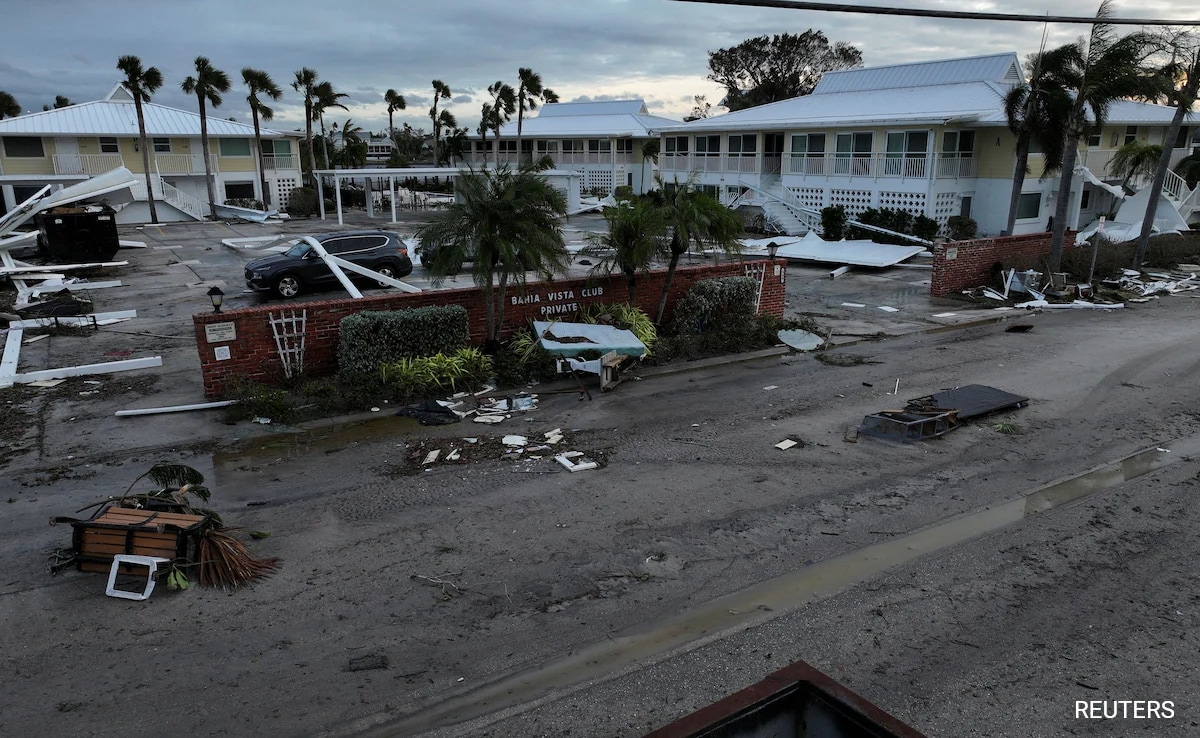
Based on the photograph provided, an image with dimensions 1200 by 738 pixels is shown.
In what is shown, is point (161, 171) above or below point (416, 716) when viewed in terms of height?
above

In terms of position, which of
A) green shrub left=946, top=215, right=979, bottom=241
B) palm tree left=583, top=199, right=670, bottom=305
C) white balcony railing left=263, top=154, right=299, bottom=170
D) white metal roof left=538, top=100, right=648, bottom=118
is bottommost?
green shrub left=946, top=215, right=979, bottom=241

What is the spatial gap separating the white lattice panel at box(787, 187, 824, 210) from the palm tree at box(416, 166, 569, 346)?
79.2 feet

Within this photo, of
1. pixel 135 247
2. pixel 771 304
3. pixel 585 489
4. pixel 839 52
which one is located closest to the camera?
pixel 585 489

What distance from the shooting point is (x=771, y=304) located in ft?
55.5

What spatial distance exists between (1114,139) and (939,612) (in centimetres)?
3715

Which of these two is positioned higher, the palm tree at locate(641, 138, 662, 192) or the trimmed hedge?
the palm tree at locate(641, 138, 662, 192)

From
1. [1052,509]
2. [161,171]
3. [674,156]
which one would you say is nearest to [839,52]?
[674,156]

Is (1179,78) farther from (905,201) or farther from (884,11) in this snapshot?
(884,11)

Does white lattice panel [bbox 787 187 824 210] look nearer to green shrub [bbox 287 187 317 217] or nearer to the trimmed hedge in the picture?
the trimmed hedge

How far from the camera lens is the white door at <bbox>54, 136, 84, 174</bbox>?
3984 cm

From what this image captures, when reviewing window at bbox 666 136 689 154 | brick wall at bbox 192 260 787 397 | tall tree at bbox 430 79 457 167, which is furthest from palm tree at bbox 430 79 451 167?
brick wall at bbox 192 260 787 397

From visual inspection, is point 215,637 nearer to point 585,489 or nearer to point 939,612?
point 585,489

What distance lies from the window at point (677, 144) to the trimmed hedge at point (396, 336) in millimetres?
31779

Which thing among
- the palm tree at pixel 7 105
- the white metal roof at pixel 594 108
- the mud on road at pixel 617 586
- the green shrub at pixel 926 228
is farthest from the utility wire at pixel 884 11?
the palm tree at pixel 7 105
